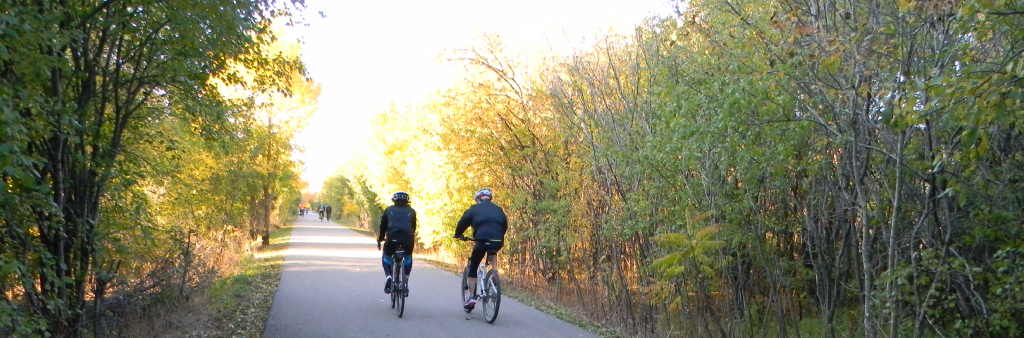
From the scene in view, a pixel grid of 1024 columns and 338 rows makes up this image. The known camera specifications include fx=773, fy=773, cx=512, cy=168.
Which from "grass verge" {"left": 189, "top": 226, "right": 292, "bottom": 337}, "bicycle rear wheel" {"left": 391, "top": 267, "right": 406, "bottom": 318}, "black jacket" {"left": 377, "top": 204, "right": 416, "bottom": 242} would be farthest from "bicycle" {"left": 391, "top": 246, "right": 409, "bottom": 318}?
"grass verge" {"left": 189, "top": 226, "right": 292, "bottom": 337}

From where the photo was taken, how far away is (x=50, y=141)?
7.20 metres

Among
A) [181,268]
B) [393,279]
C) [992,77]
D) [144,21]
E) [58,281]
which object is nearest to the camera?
[992,77]

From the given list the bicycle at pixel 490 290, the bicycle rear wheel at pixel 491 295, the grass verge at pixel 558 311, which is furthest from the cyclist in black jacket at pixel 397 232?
the grass verge at pixel 558 311

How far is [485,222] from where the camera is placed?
34.0 ft

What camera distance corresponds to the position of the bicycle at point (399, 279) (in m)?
10.5

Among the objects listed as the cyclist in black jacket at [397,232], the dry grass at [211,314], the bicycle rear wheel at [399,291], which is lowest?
the dry grass at [211,314]

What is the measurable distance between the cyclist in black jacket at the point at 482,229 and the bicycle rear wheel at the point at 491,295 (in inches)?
10.5

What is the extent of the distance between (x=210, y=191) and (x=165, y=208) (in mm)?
5596

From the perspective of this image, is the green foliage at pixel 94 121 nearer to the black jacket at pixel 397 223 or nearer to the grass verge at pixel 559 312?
the black jacket at pixel 397 223

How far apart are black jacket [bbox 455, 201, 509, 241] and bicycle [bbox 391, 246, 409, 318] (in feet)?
2.90

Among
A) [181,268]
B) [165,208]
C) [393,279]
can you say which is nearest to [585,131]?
[393,279]

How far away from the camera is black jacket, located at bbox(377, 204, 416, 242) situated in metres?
10.8

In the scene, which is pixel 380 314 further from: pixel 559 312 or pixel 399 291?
pixel 559 312

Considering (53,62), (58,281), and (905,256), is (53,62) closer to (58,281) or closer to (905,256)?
(58,281)
